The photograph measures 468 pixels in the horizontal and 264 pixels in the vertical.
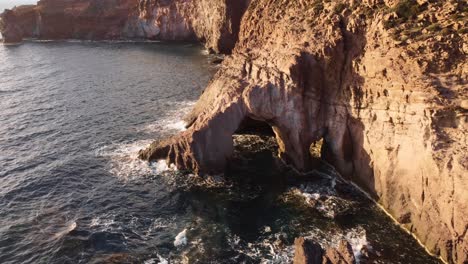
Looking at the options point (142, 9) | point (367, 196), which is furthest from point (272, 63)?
point (142, 9)

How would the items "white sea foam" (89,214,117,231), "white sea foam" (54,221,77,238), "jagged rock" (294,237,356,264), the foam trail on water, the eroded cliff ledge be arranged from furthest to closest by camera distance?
the eroded cliff ledge < the foam trail on water < "white sea foam" (89,214,117,231) < "white sea foam" (54,221,77,238) < "jagged rock" (294,237,356,264)

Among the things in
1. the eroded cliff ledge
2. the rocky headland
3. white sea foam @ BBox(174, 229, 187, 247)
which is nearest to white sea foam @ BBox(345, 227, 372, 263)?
the rocky headland

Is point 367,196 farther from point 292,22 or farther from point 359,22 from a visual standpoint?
point 292,22

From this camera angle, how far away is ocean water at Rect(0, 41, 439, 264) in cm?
3275

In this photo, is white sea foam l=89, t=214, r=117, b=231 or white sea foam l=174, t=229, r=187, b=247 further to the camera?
white sea foam l=89, t=214, r=117, b=231

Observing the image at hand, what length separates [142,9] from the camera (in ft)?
398

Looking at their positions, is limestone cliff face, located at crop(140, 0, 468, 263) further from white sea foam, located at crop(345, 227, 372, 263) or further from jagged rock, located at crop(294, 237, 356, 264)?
jagged rock, located at crop(294, 237, 356, 264)

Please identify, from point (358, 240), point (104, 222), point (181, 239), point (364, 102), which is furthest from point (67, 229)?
point (364, 102)

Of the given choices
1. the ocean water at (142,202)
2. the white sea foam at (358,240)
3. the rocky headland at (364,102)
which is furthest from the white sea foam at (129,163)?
the white sea foam at (358,240)

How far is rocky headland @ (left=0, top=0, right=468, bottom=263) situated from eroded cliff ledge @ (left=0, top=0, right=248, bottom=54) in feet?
190

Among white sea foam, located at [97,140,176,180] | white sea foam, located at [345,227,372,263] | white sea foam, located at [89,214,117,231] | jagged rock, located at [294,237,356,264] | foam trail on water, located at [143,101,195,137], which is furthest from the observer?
foam trail on water, located at [143,101,195,137]

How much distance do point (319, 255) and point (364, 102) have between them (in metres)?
16.1

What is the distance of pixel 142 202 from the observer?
130 ft

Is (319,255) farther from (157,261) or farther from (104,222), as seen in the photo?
(104,222)
